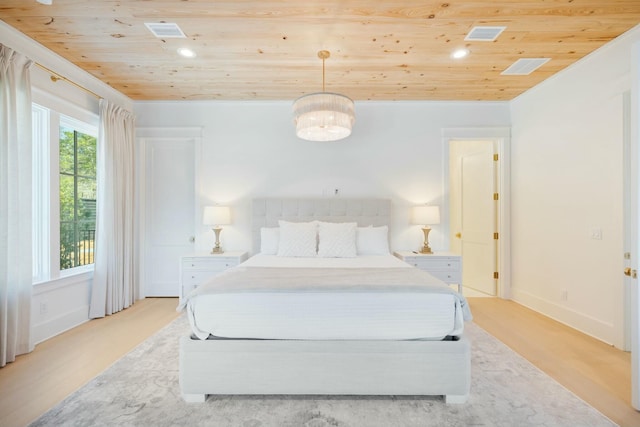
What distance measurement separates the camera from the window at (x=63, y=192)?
9.66ft

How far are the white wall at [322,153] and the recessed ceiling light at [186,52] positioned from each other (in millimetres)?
1272

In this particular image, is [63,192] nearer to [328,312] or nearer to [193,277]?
[193,277]

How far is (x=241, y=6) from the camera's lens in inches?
88.2

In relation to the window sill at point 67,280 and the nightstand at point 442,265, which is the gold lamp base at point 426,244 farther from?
the window sill at point 67,280

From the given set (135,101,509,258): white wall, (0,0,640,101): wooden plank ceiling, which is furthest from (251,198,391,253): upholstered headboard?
(0,0,640,101): wooden plank ceiling

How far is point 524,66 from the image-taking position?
3.18 metres

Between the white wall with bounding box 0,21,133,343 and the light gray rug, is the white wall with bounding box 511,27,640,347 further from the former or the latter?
the white wall with bounding box 0,21,133,343


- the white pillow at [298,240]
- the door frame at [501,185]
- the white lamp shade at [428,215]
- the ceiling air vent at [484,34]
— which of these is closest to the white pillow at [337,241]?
the white pillow at [298,240]

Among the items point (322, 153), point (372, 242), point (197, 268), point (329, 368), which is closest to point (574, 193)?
point (372, 242)

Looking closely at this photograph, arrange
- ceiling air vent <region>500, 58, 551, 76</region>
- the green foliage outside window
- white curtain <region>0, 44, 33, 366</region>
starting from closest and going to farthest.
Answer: white curtain <region>0, 44, 33, 366</region> < ceiling air vent <region>500, 58, 551, 76</region> < the green foliage outside window

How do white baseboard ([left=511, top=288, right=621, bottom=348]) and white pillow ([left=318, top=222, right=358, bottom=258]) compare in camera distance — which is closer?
white baseboard ([left=511, top=288, right=621, bottom=348])

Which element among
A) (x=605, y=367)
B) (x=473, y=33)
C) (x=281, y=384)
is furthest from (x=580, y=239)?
(x=281, y=384)

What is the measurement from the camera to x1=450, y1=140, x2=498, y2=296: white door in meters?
4.35

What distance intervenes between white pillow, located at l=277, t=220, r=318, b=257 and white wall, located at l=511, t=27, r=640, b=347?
2.71 m
